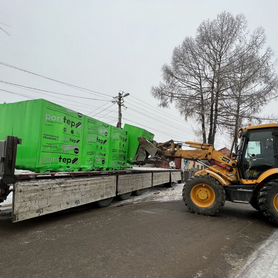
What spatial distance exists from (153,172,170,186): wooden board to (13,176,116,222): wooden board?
4.54 meters

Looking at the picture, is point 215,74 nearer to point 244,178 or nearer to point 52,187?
point 244,178

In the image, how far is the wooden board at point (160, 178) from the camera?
12.1 metres

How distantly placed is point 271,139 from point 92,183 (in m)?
5.15

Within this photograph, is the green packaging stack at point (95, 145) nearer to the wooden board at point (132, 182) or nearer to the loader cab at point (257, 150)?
the wooden board at point (132, 182)

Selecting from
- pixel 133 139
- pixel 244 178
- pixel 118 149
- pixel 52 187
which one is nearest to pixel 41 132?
pixel 52 187

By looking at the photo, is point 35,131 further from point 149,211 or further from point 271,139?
point 271,139

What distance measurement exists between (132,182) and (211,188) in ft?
11.0

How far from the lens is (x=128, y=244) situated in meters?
4.50

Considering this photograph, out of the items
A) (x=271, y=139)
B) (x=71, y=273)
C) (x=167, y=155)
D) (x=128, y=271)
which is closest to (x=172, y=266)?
(x=128, y=271)

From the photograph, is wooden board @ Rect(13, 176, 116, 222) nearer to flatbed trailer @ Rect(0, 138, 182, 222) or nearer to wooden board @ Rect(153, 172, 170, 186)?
flatbed trailer @ Rect(0, 138, 182, 222)

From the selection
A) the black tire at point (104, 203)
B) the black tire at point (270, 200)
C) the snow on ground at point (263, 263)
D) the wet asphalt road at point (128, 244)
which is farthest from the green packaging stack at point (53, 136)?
the black tire at point (270, 200)

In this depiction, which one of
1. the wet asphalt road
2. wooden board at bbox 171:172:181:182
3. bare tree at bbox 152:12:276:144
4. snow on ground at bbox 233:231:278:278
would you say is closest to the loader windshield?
the wet asphalt road

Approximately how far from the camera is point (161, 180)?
1309 cm

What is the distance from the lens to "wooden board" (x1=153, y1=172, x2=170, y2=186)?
12080 millimetres
